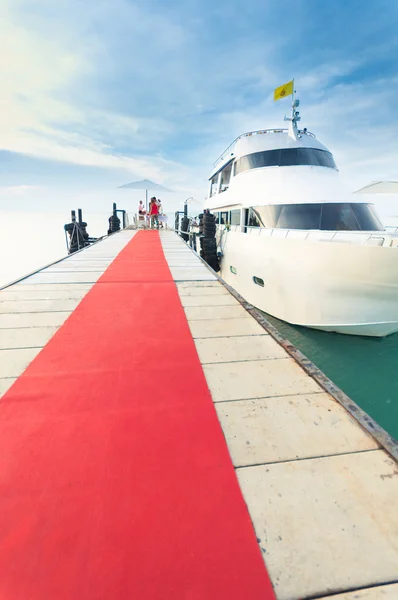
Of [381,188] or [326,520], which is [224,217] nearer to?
[381,188]

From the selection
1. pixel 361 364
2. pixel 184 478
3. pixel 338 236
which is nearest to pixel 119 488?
pixel 184 478

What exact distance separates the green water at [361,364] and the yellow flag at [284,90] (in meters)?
9.34

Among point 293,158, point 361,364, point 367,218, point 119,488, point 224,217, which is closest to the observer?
point 119,488

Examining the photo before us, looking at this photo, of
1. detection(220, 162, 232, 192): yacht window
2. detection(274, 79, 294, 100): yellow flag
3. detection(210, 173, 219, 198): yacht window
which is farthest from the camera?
detection(210, 173, 219, 198): yacht window

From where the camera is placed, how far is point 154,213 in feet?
75.6

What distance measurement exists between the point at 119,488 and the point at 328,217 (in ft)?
27.0

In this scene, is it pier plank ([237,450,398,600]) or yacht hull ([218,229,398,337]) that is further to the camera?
yacht hull ([218,229,398,337])

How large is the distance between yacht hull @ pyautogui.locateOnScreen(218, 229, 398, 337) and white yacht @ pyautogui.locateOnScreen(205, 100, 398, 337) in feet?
0.06

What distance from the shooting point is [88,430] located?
2182 millimetres

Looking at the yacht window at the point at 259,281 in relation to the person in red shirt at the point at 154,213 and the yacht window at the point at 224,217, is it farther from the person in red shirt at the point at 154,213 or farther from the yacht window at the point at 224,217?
the person in red shirt at the point at 154,213

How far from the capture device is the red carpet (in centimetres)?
133

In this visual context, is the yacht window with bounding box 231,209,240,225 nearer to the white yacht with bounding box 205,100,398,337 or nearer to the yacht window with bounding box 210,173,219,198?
the white yacht with bounding box 205,100,398,337

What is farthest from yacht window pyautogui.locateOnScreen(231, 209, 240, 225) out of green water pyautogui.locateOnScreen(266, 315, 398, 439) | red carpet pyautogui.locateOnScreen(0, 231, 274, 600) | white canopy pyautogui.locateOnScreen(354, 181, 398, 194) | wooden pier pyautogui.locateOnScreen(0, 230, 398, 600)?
red carpet pyautogui.locateOnScreen(0, 231, 274, 600)

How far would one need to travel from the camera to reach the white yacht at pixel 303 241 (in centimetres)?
626
